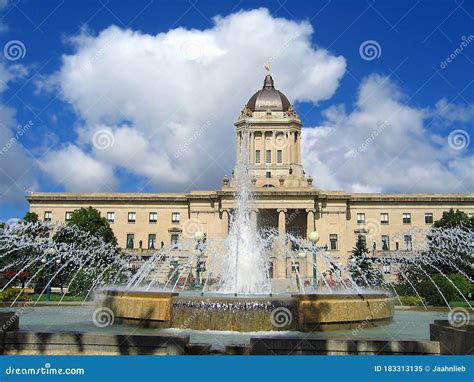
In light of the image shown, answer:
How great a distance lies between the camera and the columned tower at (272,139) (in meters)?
71.1

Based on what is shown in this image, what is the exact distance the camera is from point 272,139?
73312mm

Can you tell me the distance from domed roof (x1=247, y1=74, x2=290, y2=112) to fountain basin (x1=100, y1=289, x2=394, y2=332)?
2555 inches

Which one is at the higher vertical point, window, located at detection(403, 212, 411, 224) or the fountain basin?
window, located at detection(403, 212, 411, 224)

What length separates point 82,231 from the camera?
50406 mm

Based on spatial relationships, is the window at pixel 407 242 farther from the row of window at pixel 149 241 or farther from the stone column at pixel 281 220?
the row of window at pixel 149 241

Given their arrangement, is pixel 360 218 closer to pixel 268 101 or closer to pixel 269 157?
pixel 269 157

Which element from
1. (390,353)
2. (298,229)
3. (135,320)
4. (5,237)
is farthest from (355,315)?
(298,229)

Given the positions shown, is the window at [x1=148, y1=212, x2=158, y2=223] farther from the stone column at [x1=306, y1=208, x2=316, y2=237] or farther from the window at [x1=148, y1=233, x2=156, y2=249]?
the stone column at [x1=306, y1=208, x2=316, y2=237]

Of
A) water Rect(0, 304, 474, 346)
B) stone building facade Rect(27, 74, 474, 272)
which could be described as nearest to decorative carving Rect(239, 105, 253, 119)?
stone building facade Rect(27, 74, 474, 272)

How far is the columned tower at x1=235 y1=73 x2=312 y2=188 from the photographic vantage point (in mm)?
71125

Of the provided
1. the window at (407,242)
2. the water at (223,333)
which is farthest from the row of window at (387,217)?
the water at (223,333)

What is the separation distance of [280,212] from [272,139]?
1700cm

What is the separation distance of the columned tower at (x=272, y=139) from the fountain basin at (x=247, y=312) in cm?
5638
